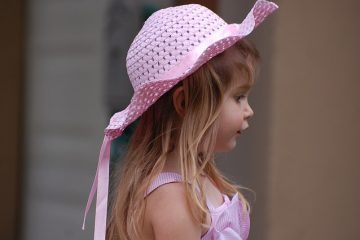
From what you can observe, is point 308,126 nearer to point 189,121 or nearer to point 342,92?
point 342,92

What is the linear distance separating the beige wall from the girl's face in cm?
220

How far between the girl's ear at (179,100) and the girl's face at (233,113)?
0.12 meters

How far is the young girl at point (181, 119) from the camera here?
1916 millimetres

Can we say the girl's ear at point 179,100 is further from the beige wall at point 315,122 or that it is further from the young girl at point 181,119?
the beige wall at point 315,122

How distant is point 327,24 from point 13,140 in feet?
7.46

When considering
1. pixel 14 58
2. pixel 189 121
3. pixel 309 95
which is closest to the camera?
pixel 189 121

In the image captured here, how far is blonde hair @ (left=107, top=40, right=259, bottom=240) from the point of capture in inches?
77.0

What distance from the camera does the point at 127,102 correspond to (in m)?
4.17

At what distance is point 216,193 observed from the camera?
2191 mm

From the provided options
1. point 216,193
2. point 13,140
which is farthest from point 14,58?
point 216,193

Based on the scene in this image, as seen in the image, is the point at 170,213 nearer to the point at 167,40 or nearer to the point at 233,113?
the point at 233,113

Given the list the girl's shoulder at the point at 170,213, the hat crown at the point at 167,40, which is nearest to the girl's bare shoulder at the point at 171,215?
Answer: the girl's shoulder at the point at 170,213

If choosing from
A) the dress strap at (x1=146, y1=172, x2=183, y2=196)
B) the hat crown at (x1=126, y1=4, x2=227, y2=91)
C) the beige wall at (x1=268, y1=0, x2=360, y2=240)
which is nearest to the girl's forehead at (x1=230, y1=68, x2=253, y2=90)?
the hat crown at (x1=126, y1=4, x2=227, y2=91)

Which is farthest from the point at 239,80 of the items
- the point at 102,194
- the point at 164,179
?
the point at 102,194
